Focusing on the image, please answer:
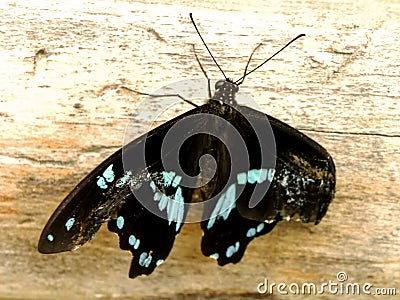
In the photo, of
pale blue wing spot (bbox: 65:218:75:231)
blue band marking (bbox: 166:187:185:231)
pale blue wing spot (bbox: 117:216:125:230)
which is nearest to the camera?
pale blue wing spot (bbox: 65:218:75:231)

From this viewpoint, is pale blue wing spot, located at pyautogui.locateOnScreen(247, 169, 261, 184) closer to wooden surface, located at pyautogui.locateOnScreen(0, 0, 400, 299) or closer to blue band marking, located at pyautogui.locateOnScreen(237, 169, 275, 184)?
blue band marking, located at pyautogui.locateOnScreen(237, 169, 275, 184)

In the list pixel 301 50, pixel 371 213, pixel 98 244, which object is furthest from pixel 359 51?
pixel 98 244

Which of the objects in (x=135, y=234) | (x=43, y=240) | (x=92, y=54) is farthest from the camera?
(x=92, y=54)

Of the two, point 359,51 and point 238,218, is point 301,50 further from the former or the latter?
point 238,218

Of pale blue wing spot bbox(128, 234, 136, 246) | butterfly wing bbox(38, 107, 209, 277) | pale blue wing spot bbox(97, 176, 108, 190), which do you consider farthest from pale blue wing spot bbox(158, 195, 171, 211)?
pale blue wing spot bbox(97, 176, 108, 190)

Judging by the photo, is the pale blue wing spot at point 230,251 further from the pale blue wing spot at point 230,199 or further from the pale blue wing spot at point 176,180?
the pale blue wing spot at point 176,180

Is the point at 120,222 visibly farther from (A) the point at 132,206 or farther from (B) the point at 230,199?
(B) the point at 230,199
